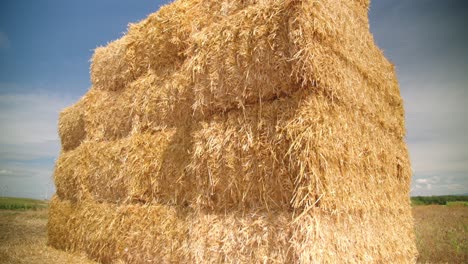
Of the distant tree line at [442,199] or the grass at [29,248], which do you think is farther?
the distant tree line at [442,199]

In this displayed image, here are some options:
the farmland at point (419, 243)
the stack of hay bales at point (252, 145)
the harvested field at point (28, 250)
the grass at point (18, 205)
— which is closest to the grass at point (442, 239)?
the farmland at point (419, 243)

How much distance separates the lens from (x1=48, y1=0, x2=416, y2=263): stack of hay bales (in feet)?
10.9

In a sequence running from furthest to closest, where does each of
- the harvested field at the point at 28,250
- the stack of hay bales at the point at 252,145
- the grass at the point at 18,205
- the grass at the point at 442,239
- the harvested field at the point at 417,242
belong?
the grass at the point at 18,205
the grass at the point at 442,239
the harvested field at the point at 417,242
the harvested field at the point at 28,250
the stack of hay bales at the point at 252,145

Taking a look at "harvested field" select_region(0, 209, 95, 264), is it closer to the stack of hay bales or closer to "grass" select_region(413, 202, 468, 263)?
the stack of hay bales

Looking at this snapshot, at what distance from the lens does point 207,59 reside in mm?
4172

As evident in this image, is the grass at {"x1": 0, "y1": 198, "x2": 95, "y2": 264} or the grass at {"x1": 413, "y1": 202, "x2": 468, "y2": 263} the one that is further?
the grass at {"x1": 413, "y1": 202, "x2": 468, "y2": 263}

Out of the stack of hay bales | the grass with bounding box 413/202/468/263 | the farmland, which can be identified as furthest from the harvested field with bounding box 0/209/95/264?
the grass with bounding box 413/202/468/263

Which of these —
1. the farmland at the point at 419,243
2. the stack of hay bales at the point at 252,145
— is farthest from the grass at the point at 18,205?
the stack of hay bales at the point at 252,145

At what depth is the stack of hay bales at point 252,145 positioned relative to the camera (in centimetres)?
332

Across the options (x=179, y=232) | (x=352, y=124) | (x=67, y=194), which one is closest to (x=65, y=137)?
(x=67, y=194)

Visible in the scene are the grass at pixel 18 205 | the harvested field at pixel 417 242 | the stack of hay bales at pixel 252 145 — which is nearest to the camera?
the stack of hay bales at pixel 252 145

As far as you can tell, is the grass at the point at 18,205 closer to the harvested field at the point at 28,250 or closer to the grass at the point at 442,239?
the harvested field at the point at 28,250

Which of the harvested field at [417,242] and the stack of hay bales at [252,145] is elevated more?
the stack of hay bales at [252,145]

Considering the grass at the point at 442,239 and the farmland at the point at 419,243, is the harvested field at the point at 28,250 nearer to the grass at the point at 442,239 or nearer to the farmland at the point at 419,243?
the farmland at the point at 419,243
